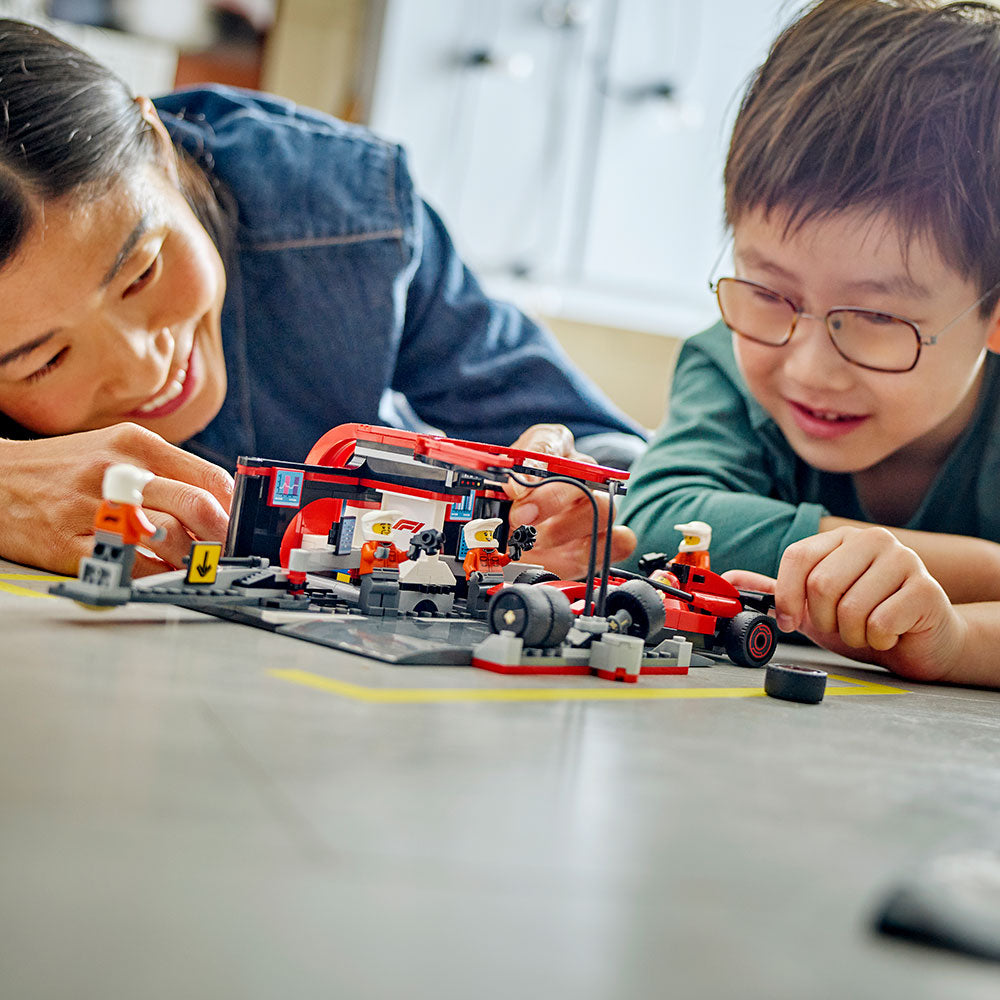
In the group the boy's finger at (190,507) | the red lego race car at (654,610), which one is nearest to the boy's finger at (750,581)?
the red lego race car at (654,610)

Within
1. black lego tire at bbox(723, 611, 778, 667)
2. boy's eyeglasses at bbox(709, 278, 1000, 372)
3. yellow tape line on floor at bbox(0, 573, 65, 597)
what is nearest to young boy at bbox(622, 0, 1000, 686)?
boy's eyeglasses at bbox(709, 278, 1000, 372)

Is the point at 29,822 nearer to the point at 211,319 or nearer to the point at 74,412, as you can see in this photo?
the point at 74,412

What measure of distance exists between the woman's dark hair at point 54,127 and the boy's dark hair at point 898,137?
72 centimetres

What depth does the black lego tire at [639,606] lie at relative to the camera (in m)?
0.79

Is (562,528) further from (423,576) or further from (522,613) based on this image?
(522,613)

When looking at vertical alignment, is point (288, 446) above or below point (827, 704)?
above

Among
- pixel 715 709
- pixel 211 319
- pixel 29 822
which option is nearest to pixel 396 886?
pixel 29 822

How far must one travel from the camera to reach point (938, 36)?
1.22 meters

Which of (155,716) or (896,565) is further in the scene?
(896,565)

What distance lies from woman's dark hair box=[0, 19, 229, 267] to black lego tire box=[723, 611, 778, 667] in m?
0.78

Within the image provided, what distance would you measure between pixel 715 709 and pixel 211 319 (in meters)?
0.95

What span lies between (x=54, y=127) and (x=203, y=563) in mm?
581

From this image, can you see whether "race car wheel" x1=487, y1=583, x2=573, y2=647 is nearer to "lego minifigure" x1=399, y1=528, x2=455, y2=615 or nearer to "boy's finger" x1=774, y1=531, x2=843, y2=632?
"lego minifigure" x1=399, y1=528, x2=455, y2=615

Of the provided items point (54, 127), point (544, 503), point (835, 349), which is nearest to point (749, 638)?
point (544, 503)
